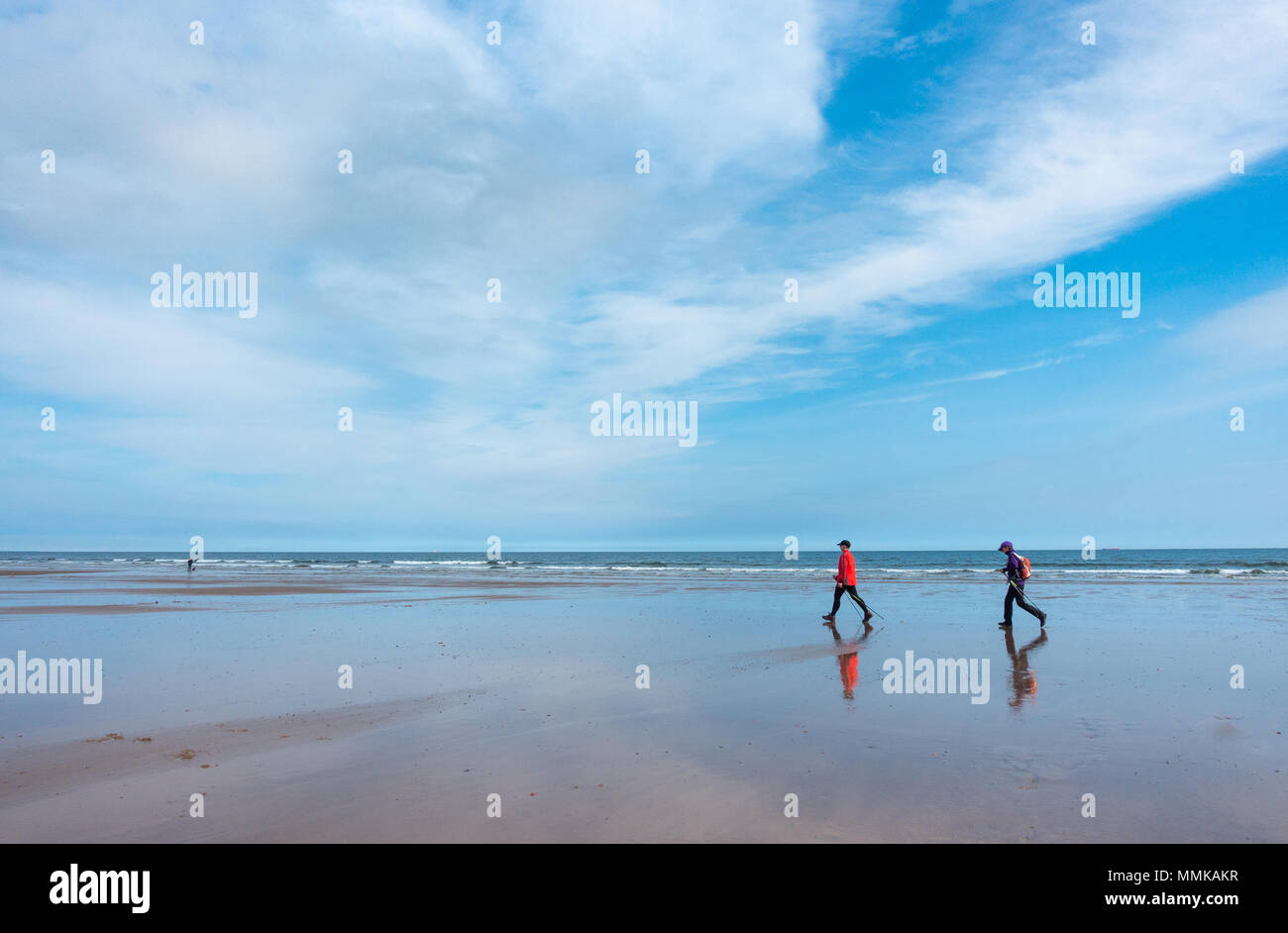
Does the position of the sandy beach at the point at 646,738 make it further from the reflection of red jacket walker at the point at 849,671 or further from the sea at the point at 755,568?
the sea at the point at 755,568

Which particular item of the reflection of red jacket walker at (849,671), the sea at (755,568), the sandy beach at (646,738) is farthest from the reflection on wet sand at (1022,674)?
the sea at (755,568)

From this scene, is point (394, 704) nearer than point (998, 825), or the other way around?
point (998, 825)

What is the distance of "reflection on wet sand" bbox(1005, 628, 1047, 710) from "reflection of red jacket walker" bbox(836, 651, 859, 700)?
6.75ft

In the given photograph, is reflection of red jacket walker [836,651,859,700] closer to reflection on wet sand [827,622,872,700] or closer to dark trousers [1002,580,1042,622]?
reflection on wet sand [827,622,872,700]

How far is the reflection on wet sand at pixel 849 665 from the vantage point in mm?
Answer: 10414

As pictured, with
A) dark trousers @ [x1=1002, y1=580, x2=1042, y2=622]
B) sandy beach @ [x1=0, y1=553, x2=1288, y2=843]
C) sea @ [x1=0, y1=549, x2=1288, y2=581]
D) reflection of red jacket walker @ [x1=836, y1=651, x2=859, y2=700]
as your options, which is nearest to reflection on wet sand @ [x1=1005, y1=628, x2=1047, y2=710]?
sandy beach @ [x1=0, y1=553, x2=1288, y2=843]

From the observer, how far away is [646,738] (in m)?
7.86

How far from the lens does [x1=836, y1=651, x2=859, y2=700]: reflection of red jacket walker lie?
1041cm

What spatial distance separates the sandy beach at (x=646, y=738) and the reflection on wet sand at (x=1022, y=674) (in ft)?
0.22

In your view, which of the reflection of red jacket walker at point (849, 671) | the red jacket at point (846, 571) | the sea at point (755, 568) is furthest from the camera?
the sea at point (755, 568)
